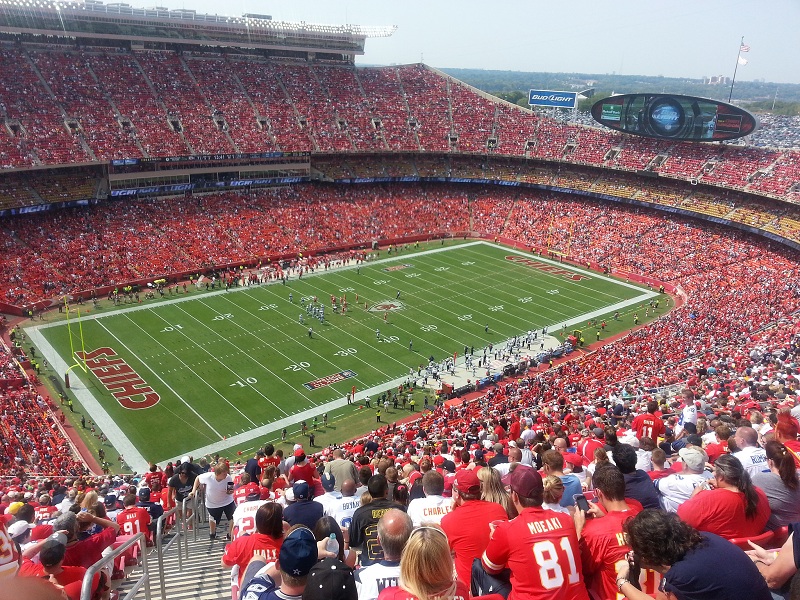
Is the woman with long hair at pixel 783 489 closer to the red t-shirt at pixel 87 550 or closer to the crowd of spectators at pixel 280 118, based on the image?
→ the red t-shirt at pixel 87 550

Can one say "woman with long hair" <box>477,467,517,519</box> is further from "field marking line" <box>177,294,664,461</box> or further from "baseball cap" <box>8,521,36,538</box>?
"field marking line" <box>177,294,664,461</box>

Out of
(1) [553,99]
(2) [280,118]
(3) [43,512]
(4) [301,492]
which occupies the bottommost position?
(3) [43,512]

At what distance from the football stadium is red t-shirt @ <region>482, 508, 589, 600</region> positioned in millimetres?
20

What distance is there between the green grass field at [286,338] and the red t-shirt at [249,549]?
18990 millimetres

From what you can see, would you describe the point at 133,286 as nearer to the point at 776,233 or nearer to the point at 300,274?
the point at 300,274

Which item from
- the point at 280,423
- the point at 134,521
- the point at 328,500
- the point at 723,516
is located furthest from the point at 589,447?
the point at 280,423

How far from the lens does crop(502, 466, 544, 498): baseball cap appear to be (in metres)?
5.05

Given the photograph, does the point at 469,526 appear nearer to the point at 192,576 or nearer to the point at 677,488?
the point at 677,488

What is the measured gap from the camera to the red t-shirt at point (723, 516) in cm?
539

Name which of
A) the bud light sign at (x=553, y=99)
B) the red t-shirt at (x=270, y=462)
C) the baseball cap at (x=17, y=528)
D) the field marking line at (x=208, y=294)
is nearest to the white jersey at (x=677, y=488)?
the red t-shirt at (x=270, y=462)

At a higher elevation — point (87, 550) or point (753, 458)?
point (753, 458)

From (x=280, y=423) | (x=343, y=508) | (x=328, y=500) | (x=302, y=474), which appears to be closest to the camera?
(x=343, y=508)

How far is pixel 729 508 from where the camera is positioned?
17.7ft

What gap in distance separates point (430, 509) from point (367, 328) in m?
29.3
